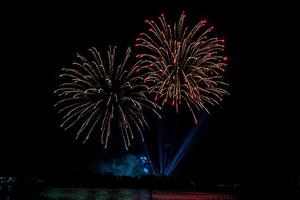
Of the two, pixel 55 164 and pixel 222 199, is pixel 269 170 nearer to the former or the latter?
pixel 55 164

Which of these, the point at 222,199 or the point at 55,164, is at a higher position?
the point at 55,164

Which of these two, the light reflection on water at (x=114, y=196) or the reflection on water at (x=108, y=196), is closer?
the reflection on water at (x=108, y=196)

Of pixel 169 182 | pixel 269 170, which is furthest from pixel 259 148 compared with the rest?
pixel 169 182

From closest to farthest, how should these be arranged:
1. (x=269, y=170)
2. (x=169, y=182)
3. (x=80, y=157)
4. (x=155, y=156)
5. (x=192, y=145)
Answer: (x=169, y=182), (x=155, y=156), (x=80, y=157), (x=269, y=170), (x=192, y=145)

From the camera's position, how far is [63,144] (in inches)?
3366

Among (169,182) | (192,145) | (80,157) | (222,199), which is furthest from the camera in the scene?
(192,145)

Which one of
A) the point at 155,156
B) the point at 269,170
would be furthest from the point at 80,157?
the point at 269,170

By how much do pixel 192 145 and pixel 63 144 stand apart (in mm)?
23905

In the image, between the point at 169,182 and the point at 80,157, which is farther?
the point at 80,157

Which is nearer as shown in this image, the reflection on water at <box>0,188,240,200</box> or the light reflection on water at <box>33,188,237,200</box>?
the reflection on water at <box>0,188,240,200</box>

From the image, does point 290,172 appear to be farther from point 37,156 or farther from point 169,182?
point 37,156

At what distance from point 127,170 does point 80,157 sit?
9.17 metres

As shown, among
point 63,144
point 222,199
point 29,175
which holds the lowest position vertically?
point 222,199

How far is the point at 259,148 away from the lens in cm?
9156
